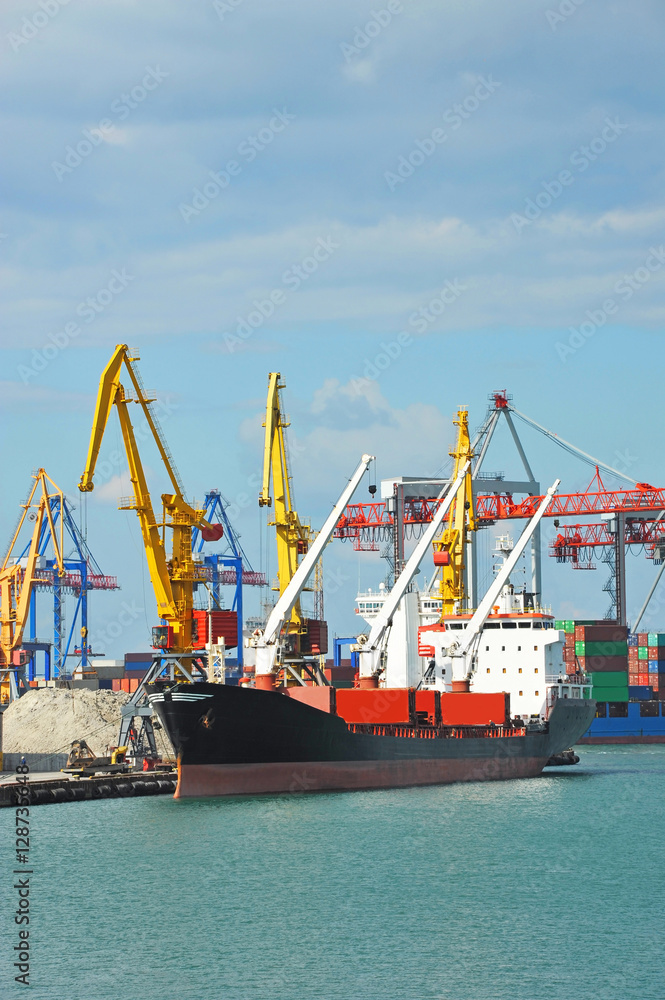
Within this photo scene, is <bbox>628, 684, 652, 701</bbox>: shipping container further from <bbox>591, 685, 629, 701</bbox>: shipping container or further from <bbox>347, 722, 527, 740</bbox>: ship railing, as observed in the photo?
<bbox>347, 722, 527, 740</bbox>: ship railing

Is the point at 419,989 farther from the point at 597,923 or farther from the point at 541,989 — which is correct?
the point at 597,923

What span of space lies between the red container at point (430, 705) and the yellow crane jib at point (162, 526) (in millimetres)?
10803

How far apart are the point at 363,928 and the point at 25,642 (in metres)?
77.9

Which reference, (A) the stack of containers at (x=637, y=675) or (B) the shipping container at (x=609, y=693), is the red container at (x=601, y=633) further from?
(A) the stack of containers at (x=637, y=675)

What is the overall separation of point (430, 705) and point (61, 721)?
22.7m

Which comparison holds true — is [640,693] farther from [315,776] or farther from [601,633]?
[315,776]

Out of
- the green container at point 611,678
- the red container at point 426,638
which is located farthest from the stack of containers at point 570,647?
the red container at point 426,638

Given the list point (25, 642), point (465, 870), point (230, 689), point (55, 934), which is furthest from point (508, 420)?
point (55, 934)

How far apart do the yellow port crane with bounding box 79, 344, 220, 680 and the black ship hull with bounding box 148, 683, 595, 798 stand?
12809 millimetres

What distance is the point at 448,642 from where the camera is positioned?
187 feet

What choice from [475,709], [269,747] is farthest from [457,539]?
[269,747]

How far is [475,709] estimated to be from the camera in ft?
169

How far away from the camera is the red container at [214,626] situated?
56312 millimetres

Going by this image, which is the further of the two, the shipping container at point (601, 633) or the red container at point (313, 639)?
the shipping container at point (601, 633)
